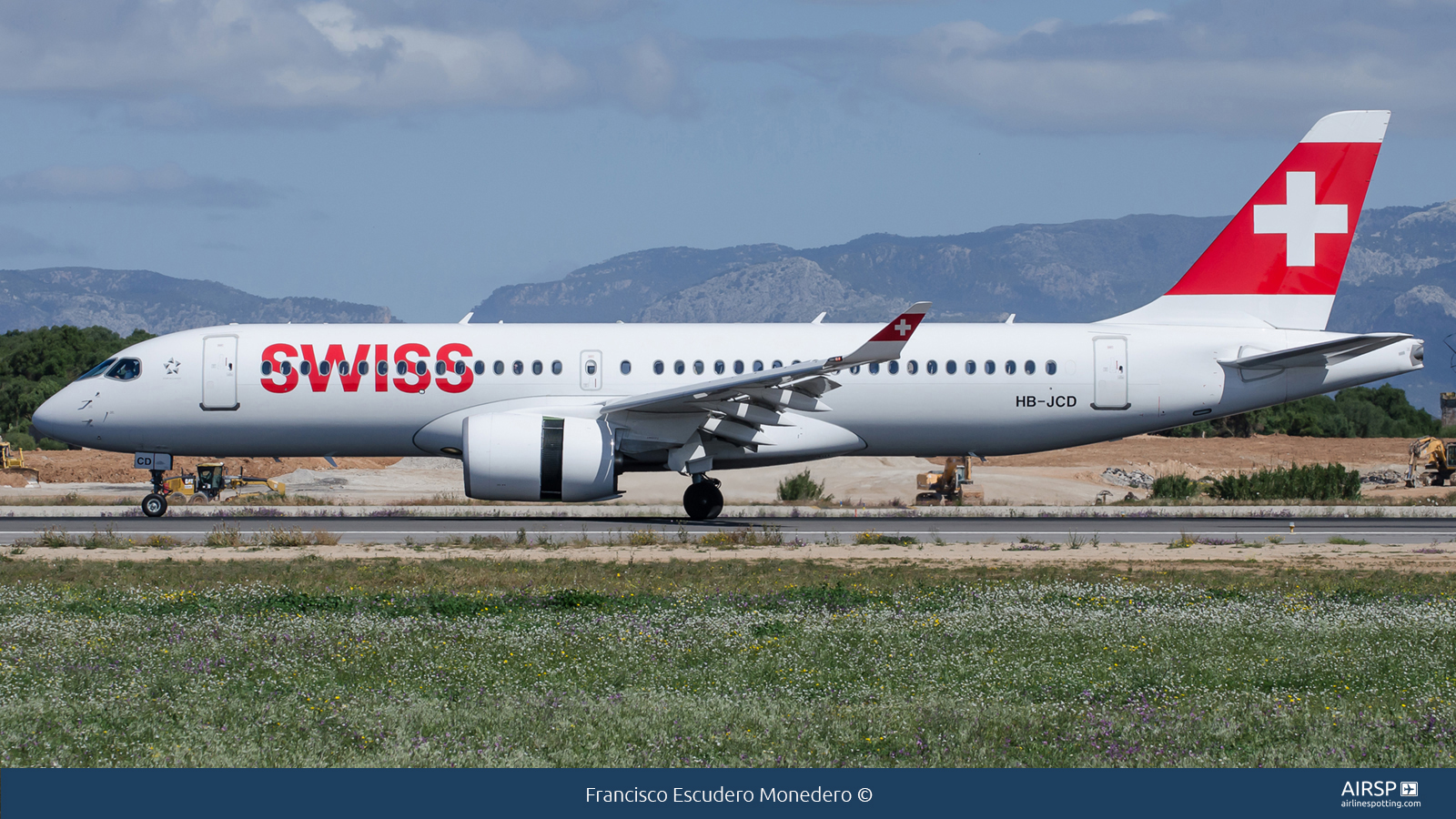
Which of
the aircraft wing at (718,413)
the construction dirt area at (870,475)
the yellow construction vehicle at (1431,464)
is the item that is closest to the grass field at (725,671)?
the aircraft wing at (718,413)

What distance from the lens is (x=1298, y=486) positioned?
36750 mm

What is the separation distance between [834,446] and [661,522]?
368 cm

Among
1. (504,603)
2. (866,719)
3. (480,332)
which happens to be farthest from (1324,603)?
(480,332)

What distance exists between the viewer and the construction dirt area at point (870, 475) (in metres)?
41.2

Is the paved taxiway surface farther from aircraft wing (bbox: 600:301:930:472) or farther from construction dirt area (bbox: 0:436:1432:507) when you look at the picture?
construction dirt area (bbox: 0:436:1432:507)

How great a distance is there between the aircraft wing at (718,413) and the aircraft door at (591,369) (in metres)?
0.56

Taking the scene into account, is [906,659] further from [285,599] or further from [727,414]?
[727,414]

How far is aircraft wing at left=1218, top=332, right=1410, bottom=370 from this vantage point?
25.0 m

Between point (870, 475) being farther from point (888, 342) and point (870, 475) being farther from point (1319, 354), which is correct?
point (888, 342)

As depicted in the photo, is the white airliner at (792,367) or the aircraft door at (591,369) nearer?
the white airliner at (792,367)

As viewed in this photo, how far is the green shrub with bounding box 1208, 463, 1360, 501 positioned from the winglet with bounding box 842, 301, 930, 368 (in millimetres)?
17455

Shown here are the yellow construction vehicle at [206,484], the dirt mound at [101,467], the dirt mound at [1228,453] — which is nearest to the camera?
the yellow construction vehicle at [206,484]

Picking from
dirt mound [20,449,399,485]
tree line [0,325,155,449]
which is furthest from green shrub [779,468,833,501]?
tree line [0,325,155,449]

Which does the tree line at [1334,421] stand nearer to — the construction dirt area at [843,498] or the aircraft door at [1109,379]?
the construction dirt area at [843,498]
